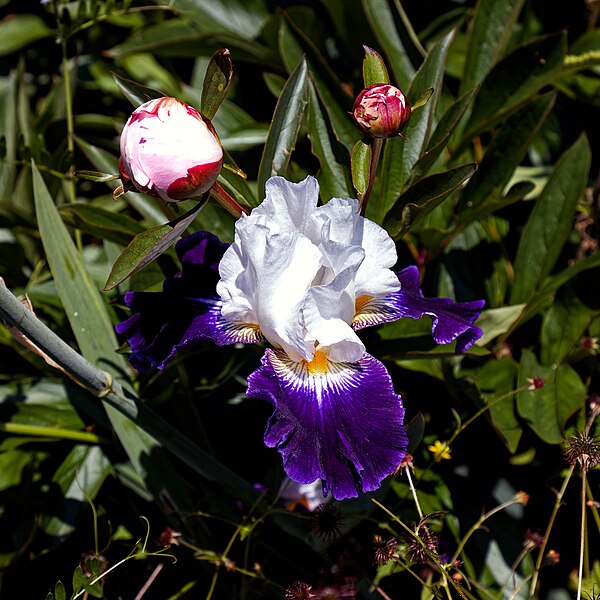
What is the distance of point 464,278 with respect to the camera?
145cm

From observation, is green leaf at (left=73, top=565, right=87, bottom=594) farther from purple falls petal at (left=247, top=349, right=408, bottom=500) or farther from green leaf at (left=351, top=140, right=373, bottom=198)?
green leaf at (left=351, top=140, right=373, bottom=198)

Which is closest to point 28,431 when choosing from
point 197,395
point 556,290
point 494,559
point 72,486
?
point 72,486

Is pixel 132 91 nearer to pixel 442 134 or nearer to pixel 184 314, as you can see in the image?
pixel 184 314

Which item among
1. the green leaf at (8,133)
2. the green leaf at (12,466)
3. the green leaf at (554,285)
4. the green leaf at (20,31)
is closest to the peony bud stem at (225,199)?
the green leaf at (554,285)

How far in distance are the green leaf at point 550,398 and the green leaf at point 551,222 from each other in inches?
6.1

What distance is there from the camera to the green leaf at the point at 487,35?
145cm

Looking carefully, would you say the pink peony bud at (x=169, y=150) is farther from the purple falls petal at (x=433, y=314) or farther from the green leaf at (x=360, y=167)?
the purple falls petal at (x=433, y=314)

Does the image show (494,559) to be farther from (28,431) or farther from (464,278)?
(28,431)

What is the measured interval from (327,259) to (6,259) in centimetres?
97

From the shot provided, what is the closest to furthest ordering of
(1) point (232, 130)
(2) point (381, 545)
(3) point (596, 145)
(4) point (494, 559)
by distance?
1. (2) point (381, 545)
2. (4) point (494, 559)
3. (1) point (232, 130)
4. (3) point (596, 145)

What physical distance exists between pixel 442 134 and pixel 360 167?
28cm

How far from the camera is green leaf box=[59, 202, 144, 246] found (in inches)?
49.4

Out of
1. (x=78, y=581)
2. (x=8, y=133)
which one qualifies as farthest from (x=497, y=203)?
(x=8, y=133)

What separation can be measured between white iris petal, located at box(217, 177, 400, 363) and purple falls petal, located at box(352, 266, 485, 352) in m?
0.06
